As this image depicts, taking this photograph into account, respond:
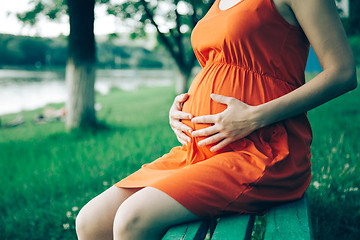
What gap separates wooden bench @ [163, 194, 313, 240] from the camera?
107 centimetres

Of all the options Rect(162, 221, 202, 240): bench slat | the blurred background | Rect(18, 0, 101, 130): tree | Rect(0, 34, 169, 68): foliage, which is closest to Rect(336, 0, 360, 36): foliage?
the blurred background

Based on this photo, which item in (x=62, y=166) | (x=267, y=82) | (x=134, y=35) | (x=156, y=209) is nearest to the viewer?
(x=156, y=209)

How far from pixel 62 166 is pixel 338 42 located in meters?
3.13

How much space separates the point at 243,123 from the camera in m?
1.21

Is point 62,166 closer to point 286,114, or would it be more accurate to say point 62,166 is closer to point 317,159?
point 317,159

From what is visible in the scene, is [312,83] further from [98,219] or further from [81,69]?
[81,69]

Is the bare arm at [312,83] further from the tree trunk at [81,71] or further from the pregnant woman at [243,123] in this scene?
the tree trunk at [81,71]

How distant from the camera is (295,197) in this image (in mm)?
1296

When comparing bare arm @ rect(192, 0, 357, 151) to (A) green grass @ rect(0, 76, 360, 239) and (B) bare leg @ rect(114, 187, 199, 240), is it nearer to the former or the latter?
(B) bare leg @ rect(114, 187, 199, 240)

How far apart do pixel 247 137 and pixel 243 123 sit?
9 cm

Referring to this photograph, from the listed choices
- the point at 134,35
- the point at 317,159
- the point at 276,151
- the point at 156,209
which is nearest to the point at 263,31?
the point at 276,151

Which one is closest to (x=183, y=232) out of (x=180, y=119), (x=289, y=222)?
(x=289, y=222)

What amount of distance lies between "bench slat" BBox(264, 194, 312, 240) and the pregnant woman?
4cm

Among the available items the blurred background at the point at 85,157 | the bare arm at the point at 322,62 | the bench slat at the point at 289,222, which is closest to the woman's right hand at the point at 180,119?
the bare arm at the point at 322,62
